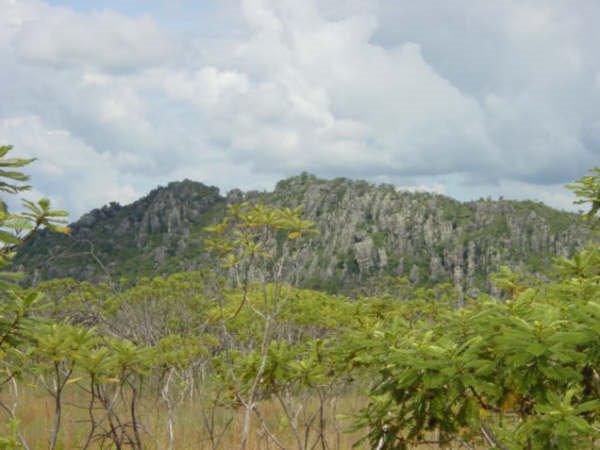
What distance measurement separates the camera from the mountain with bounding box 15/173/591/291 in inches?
4414

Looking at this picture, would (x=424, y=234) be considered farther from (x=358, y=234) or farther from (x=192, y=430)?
(x=192, y=430)

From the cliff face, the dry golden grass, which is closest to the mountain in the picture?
the cliff face

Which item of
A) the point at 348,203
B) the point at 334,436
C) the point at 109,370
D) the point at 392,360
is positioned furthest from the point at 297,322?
the point at 348,203

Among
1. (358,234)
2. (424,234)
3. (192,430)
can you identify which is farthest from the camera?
(358,234)

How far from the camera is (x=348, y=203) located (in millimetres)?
138125

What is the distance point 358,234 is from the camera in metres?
128

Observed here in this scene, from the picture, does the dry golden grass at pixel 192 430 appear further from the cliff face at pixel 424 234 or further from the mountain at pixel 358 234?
the cliff face at pixel 424 234

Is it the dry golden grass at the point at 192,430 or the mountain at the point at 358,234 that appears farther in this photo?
the mountain at the point at 358,234

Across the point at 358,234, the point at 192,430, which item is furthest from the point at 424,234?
the point at 192,430

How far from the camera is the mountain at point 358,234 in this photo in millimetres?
112125

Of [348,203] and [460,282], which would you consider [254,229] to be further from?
[348,203]

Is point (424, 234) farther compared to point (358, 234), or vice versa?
point (358, 234)

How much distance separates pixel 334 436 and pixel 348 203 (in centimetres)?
12845

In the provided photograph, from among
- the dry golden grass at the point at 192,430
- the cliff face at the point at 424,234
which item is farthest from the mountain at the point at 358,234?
the dry golden grass at the point at 192,430
